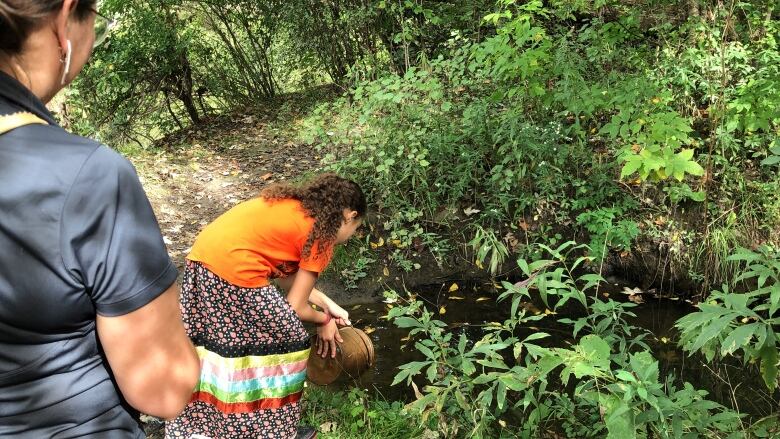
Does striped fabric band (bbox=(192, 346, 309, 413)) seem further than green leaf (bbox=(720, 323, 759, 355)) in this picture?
Yes

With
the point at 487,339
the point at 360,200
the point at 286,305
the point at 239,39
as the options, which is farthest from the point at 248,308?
the point at 239,39

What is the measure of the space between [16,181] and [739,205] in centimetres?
576

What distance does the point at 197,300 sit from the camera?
9.22 feet

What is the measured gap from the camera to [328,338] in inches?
121

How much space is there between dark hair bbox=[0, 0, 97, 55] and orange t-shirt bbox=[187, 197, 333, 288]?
68.7 inches

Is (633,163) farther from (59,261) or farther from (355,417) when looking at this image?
(59,261)

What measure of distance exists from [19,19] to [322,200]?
1956 millimetres

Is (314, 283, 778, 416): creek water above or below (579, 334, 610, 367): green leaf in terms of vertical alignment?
below

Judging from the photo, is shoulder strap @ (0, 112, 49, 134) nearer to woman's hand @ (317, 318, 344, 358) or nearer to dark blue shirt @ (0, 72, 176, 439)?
dark blue shirt @ (0, 72, 176, 439)

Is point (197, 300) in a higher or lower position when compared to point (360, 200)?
lower

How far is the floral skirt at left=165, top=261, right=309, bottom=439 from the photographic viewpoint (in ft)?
8.96

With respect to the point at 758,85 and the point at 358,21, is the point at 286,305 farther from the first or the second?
the point at 358,21

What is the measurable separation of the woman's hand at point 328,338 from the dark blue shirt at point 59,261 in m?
1.95

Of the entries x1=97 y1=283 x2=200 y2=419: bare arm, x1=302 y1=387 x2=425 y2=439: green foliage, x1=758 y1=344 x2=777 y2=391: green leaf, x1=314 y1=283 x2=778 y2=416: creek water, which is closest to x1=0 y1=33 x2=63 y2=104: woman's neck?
x1=97 y1=283 x2=200 y2=419: bare arm
